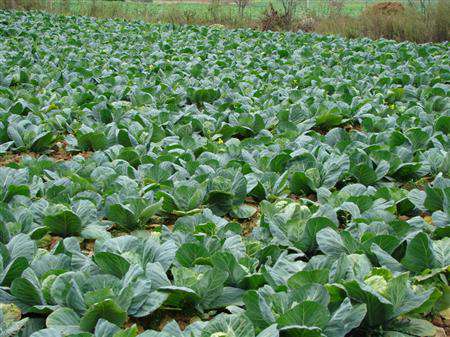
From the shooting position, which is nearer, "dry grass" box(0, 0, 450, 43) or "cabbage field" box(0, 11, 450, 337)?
"cabbage field" box(0, 11, 450, 337)

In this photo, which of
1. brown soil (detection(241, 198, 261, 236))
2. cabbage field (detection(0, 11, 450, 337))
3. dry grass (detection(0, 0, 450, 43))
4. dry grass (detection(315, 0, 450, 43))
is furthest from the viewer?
dry grass (detection(0, 0, 450, 43))

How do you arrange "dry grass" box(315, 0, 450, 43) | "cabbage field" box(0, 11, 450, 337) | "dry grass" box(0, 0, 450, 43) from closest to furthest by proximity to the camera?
1. "cabbage field" box(0, 11, 450, 337)
2. "dry grass" box(315, 0, 450, 43)
3. "dry grass" box(0, 0, 450, 43)

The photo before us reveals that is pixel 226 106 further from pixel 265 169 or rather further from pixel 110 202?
pixel 110 202

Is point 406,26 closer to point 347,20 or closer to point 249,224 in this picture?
point 347,20

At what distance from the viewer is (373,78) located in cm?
721

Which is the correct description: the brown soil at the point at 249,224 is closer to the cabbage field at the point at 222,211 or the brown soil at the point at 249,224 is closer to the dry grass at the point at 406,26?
the cabbage field at the point at 222,211

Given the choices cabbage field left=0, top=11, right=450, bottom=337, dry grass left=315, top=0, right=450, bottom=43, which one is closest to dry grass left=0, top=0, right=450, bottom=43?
dry grass left=315, top=0, right=450, bottom=43

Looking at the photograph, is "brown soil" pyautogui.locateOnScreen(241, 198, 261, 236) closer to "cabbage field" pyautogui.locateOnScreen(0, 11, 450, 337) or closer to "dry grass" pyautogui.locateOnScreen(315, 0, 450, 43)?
"cabbage field" pyautogui.locateOnScreen(0, 11, 450, 337)

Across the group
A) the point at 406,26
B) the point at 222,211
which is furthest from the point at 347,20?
the point at 222,211

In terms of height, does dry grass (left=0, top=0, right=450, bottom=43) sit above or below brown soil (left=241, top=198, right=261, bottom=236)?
above

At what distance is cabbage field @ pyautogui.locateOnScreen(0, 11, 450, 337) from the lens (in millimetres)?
2029

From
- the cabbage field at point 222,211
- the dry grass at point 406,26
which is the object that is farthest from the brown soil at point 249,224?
the dry grass at point 406,26

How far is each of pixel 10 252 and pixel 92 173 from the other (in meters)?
1.09

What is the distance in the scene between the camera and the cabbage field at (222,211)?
2.03m
